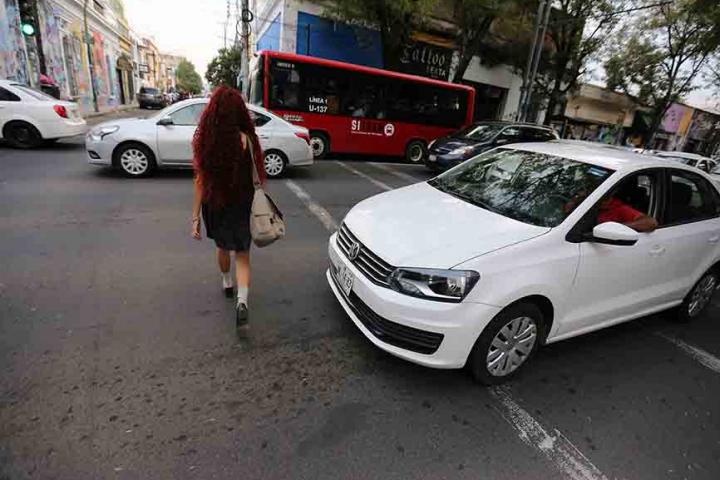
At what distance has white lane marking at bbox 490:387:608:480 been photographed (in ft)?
7.43

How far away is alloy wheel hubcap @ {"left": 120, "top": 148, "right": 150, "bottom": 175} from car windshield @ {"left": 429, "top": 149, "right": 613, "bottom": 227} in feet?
19.2

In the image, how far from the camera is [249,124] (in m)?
3.04

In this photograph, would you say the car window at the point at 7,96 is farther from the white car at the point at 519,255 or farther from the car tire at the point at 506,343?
the car tire at the point at 506,343

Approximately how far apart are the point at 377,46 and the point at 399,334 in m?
19.1

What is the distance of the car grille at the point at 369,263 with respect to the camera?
2640 millimetres

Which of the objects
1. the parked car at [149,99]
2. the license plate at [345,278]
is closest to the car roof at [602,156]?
the license plate at [345,278]

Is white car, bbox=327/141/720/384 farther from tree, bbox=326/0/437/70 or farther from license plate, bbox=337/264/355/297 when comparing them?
tree, bbox=326/0/437/70

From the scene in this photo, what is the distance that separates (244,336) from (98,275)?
1.78 meters

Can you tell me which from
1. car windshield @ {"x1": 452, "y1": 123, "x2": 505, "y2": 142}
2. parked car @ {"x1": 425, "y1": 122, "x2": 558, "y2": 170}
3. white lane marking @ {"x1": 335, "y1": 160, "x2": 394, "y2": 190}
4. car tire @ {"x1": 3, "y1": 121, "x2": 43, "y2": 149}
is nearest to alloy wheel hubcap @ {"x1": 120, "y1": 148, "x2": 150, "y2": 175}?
car tire @ {"x1": 3, "y1": 121, "x2": 43, "y2": 149}

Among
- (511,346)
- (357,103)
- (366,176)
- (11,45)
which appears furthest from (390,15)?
(511,346)

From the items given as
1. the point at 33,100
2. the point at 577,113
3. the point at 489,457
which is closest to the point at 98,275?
the point at 489,457

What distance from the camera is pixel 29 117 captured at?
909 cm

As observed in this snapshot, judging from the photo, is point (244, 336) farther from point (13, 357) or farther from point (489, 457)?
point (489, 457)

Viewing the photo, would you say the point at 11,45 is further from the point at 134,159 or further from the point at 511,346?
Answer: the point at 511,346
